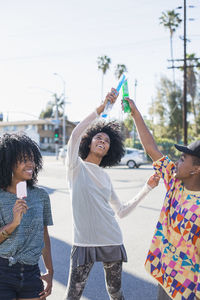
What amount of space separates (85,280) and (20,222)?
0.95m

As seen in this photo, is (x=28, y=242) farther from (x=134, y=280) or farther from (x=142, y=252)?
(x=142, y=252)

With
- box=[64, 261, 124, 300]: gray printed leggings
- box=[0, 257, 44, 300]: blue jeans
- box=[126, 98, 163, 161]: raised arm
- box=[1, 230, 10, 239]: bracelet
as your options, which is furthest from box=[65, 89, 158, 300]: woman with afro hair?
box=[1, 230, 10, 239]: bracelet

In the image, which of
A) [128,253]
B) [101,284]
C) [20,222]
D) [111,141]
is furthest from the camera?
[128,253]

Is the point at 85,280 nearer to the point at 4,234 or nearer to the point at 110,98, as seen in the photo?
the point at 4,234

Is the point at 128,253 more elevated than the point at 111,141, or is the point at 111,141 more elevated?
the point at 111,141

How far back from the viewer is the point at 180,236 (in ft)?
7.41

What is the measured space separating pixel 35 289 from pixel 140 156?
2537cm

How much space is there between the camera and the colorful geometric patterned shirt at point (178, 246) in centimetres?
220

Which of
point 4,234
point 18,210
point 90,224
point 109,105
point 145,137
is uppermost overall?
point 109,105

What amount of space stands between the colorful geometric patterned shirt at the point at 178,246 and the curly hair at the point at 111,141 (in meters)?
1.17

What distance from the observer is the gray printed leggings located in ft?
9.42

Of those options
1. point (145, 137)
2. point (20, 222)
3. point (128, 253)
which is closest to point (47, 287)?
point (20, 222)

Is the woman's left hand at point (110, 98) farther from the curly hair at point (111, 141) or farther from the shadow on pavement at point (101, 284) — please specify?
the shadow on pavement at point (101, 284)

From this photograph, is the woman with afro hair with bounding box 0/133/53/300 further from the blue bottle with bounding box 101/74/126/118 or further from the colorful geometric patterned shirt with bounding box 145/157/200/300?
the colorful geometric patterned shirt with bounding box 145/157/200/300
